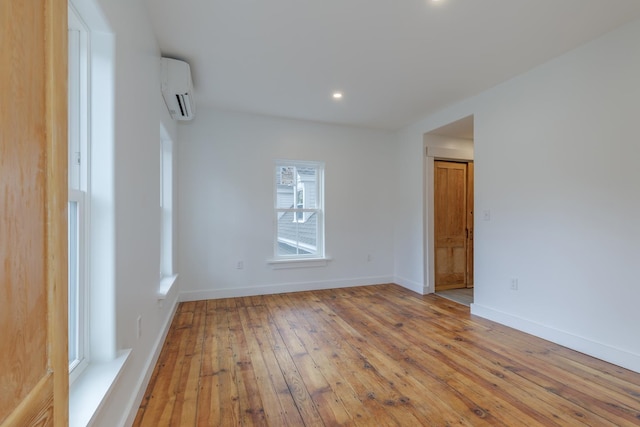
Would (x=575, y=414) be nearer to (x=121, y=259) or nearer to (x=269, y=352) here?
(x=269, y=352)

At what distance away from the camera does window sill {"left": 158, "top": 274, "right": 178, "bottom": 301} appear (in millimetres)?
2445

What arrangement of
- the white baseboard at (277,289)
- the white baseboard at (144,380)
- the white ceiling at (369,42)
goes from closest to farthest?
the white baseboard at (144,380) < the white ceiling at (369,42) < the white baseboard at (277,289)

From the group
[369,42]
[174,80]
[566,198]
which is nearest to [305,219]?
[174,80]

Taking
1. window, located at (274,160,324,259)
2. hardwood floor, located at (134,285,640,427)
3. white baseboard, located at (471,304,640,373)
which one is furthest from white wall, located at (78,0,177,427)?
white baseboard, located at (471,304,640,373)

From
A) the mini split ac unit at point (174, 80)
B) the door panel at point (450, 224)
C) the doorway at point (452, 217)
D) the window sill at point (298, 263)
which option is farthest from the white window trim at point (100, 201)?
the door panel at point (450, 224)

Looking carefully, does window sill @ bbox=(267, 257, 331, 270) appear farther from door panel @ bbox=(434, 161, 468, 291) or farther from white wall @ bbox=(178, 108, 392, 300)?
door panel @ bbox=(434, 161, 468, 291)

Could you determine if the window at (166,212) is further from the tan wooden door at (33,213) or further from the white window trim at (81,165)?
the tan wooden door at (33,213)

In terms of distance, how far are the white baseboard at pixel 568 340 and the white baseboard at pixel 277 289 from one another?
1778 mm

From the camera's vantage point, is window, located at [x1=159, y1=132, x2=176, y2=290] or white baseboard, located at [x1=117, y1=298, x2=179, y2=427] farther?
window, located at [x1=159, y1=132, x2=176, y2=290]

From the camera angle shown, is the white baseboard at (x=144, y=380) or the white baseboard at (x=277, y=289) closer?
the white baseboard at (x=144, y=380)

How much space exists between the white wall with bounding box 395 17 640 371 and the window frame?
2189 mm

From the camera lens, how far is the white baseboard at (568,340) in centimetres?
220

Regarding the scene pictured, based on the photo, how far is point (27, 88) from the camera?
0.54m

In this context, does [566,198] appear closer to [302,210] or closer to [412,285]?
[412,285]
